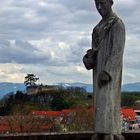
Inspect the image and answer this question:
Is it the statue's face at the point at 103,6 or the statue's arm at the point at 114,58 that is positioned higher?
the statue's face at the point at 103,6

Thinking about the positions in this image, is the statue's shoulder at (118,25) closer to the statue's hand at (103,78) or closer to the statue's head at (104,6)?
the statue's head at (104,6)

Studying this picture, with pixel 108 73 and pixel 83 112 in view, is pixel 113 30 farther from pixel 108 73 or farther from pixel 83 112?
pixel 83 112

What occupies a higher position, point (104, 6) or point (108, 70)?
point (104, 6)

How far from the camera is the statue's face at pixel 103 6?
297 inches

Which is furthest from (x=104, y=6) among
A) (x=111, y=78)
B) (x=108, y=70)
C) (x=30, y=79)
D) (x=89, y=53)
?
(x=30, y=79)

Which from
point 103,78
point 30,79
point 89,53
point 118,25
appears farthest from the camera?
point 30,79

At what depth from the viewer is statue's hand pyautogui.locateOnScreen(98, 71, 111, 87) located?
24.0ft

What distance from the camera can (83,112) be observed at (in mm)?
55844

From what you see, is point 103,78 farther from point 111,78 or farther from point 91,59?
point 91,59

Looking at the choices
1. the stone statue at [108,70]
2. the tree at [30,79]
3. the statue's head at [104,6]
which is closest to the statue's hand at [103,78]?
the stone statue at [108,70]

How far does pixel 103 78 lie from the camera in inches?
288

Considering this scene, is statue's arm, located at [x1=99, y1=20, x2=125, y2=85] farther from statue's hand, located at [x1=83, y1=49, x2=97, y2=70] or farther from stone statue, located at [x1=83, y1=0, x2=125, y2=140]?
statue's hand, located at [x1=83, y1=49, x2=97, y2=70]

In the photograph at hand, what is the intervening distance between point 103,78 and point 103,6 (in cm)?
107

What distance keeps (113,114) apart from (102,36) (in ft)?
3.76
